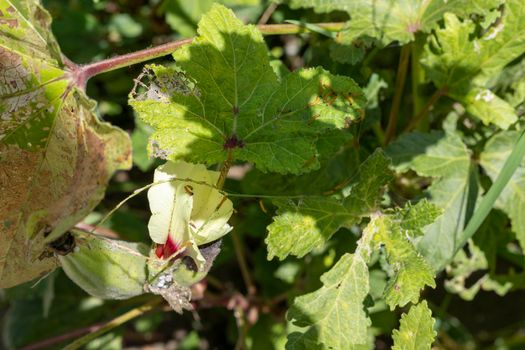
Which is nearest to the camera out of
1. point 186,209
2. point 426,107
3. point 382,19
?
point 186,209

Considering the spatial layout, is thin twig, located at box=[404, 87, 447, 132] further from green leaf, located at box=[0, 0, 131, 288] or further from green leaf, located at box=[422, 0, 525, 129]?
green leaf, located at box=[0, 0, 131, 288]

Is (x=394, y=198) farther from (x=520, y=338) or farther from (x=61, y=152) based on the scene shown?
(x=520, y=338)

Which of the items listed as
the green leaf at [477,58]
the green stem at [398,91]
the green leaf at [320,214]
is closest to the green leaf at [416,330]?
the green leaf at [320,214]

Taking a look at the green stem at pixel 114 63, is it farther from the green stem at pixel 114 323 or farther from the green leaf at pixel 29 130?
the green stem at pixel 114 323

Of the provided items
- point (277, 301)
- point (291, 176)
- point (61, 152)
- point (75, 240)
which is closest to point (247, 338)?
point (277, 301)

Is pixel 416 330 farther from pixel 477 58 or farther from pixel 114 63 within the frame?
pixel 114 63

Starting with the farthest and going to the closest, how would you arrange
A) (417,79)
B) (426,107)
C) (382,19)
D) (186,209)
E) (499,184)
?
1. (417,79)
2. (426,107)
3. (382,19)
4. (499,184)
5. (186,209)

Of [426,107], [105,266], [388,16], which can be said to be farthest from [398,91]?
[105,266]

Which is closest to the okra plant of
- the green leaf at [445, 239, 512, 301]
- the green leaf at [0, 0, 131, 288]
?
the green leaf at [0, 0, 131, 288]
